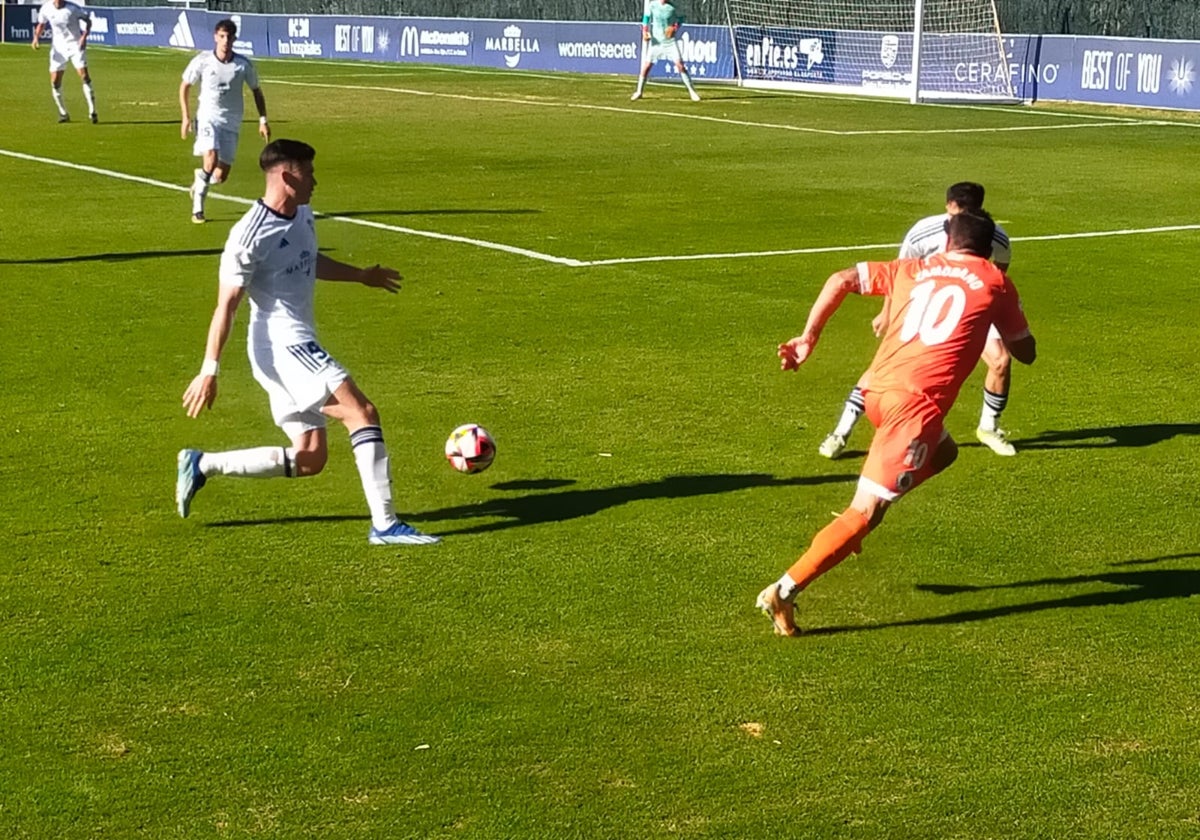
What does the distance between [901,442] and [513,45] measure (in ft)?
156

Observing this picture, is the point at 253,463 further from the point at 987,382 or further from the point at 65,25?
the point at 65,25

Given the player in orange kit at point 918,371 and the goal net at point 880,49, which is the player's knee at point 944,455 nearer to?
the player in orange kit at point 918,371

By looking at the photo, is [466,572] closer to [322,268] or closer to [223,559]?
[223,559]

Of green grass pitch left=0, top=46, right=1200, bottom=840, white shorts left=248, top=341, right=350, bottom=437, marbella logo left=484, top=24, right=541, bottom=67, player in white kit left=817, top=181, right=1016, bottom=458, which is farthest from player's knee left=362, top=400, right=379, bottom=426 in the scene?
marbella logo left=484, top=24, right=541, bottom=67

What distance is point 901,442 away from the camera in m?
7.32

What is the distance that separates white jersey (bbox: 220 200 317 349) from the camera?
863 cm

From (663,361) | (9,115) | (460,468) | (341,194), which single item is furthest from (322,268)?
(9,115)

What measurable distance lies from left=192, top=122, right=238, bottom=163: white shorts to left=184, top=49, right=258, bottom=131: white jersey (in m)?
0.05

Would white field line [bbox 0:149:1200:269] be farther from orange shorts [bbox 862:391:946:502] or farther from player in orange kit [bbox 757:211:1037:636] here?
orange shorts [bbox 862:391:946:502]

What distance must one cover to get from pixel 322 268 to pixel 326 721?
316 cm

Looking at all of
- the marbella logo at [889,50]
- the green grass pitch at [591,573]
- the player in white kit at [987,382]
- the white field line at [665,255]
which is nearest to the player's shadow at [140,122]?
the white field line at [665,255]

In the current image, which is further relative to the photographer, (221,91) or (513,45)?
(513,45)

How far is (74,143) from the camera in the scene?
1148 inches

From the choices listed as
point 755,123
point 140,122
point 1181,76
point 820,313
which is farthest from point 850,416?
point 1181,76
